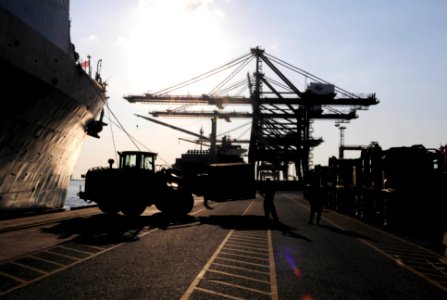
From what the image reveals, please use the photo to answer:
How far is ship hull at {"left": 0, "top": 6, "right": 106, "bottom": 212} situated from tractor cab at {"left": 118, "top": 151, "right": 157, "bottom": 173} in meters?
3.29

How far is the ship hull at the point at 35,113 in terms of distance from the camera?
12.4 m

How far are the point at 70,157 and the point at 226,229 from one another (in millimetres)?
11376

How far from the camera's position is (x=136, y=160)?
1748 cm

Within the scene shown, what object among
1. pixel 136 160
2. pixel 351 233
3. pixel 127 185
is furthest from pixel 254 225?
pixel 136 160

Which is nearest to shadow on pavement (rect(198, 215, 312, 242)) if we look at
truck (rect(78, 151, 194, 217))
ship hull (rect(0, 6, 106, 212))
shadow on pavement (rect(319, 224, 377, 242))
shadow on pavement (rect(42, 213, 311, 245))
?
shadow on pavement (rect(42, 213, 311, 245))

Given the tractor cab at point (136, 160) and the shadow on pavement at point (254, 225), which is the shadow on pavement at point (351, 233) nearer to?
the shadow on pavement at point (254, 225)

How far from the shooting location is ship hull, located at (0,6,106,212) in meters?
12.4

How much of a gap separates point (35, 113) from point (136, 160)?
4.85m

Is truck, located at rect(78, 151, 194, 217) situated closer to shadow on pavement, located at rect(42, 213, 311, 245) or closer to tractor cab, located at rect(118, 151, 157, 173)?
tractor cab, located at rect(118, 151, 157, 173)

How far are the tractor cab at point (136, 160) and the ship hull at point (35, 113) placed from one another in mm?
3287

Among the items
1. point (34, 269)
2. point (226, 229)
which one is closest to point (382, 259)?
point (226, 229)

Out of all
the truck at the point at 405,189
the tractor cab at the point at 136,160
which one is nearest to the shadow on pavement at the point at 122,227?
the tractor cab at the point at 136,160

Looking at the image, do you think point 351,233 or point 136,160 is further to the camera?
point 136,160

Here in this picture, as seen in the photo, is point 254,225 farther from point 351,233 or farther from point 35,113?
point 35,113
